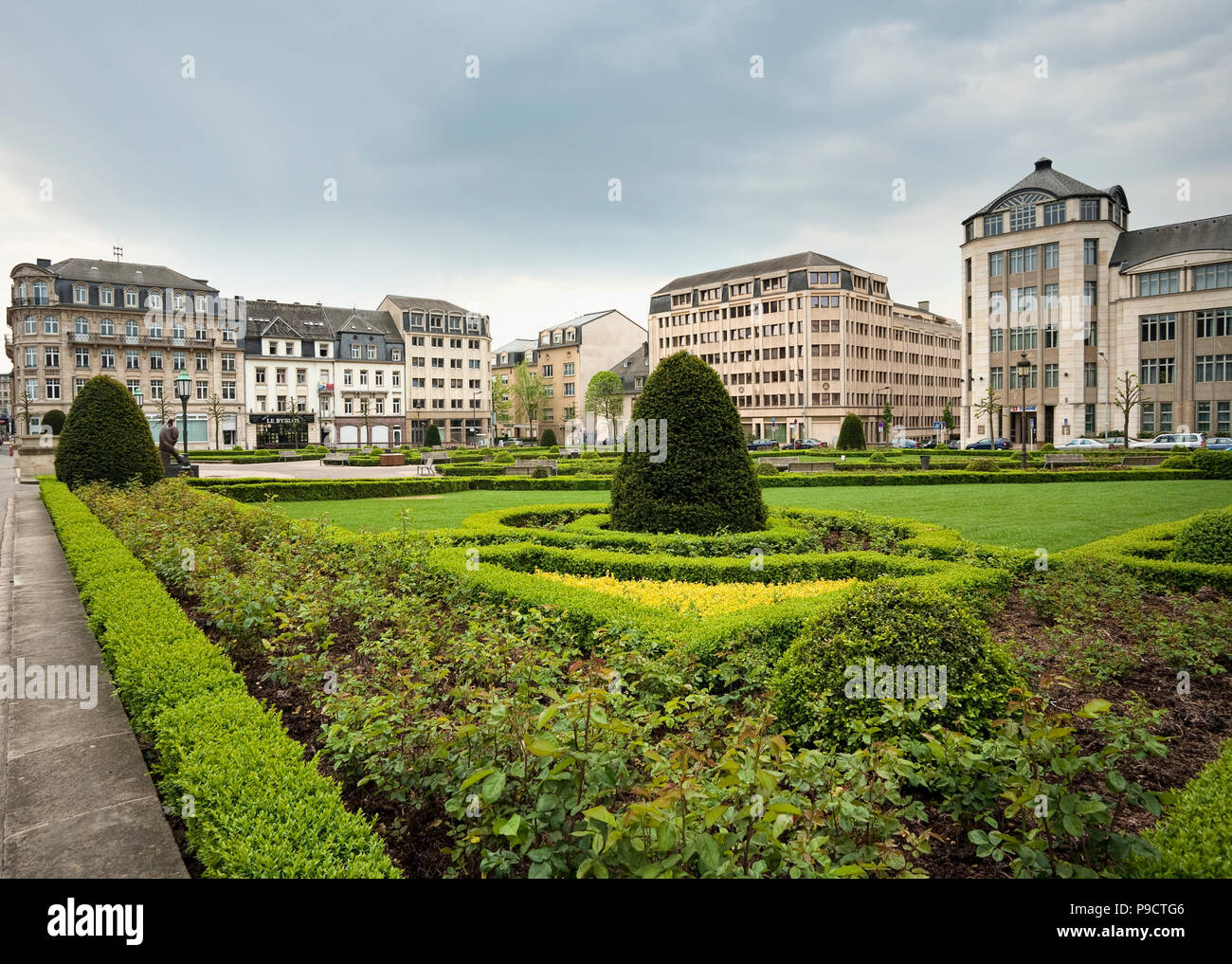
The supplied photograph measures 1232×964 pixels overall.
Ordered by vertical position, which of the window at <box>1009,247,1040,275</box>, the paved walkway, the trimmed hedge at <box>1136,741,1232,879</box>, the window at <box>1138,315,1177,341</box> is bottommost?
the paved walkway

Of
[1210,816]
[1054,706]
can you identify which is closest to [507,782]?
[1210,816]

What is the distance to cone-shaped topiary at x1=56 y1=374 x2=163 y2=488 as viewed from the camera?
21281mm

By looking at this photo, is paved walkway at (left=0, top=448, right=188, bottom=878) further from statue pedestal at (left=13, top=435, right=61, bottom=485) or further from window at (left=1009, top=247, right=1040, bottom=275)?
window at (left=1009, top=247, right=1040, bottom=275)

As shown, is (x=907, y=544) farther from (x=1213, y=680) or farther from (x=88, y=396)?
(x=88, y=396)

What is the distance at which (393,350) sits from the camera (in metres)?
83.3

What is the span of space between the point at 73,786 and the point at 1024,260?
75485 mm

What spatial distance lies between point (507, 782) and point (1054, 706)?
430cm

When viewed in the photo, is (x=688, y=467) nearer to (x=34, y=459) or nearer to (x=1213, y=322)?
(x=34, y=459)

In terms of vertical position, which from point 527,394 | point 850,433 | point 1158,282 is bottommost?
point 850,433

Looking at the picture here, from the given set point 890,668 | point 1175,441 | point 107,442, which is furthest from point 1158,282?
point 890,668

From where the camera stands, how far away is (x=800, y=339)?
86.2 m

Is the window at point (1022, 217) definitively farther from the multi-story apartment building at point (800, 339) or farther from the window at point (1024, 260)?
the multi-story apartment building at point (800, 339)

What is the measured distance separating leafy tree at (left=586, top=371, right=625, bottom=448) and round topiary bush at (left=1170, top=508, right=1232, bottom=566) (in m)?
84.0

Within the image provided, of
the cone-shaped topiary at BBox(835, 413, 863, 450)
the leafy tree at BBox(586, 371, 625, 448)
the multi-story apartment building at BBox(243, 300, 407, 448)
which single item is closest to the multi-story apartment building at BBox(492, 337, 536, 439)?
the leafy tree at BBox(586, 371, 625, 448)
